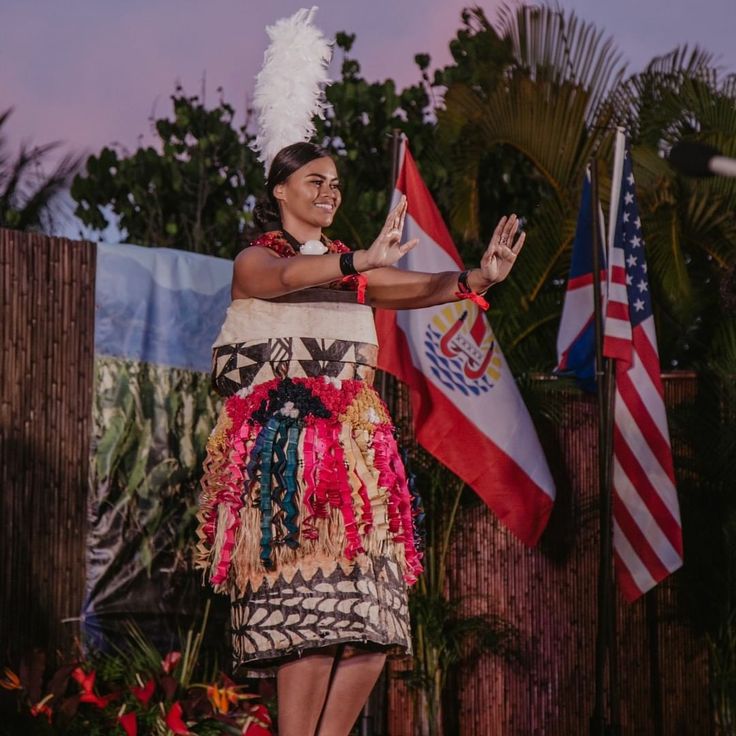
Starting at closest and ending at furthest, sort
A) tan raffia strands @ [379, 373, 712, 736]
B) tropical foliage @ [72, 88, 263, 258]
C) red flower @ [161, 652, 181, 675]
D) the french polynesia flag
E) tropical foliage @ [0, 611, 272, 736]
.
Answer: tropical foliage @ [0, 611, 272, 736]
red flower @ [161, 652, 181, 675]
the french polynesia flag
tan raffia strands @ [379, 373, 712, 736]
tropical foliage @ [72, 88, 263, 258]

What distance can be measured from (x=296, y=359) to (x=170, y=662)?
89.5 inches

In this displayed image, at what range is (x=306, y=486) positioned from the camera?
304cm

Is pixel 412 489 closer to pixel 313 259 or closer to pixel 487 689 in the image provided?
pixel 313 259

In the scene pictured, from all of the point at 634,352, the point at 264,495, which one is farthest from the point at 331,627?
the point at 634,352

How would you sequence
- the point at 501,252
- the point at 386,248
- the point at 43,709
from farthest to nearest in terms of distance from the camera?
the point at 43,709 < the point at 501,252 < the point at 386,248

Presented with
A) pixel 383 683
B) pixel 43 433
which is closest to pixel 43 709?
pixel 43 433

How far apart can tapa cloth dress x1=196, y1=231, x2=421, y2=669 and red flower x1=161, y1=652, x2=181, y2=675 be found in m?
1.92

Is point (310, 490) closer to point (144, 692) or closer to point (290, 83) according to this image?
point (290, 83)

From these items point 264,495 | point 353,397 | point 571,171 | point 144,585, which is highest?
point 571,171

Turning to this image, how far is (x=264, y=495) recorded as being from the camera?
3.05 meters

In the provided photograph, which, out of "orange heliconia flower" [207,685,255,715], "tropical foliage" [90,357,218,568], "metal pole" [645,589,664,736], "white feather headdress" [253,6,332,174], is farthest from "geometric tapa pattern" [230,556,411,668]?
"metal pole" [645,589,664,736]

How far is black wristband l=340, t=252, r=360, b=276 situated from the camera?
277cm

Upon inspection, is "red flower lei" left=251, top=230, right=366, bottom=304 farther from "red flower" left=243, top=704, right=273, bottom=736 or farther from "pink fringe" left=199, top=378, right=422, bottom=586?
"red flower" left=243, top=704, right=273, bottom=736

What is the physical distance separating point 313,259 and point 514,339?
420 centimetres
